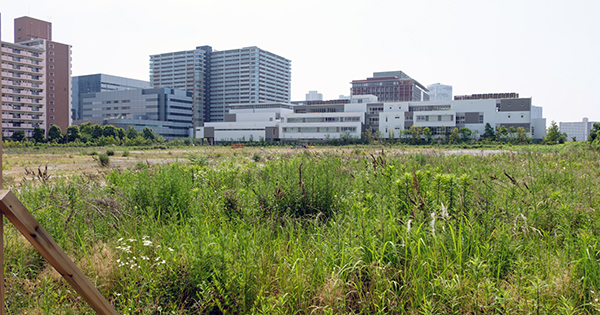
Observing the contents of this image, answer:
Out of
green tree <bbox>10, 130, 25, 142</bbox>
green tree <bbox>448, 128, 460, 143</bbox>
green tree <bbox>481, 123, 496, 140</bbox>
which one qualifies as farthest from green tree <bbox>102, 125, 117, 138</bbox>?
green tree <bbox>481, 123, 496, 140</bbox>

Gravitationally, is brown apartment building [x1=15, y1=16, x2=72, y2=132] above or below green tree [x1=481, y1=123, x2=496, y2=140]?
above

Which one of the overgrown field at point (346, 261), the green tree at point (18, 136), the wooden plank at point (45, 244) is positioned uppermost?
the green tree at point (18, 136)

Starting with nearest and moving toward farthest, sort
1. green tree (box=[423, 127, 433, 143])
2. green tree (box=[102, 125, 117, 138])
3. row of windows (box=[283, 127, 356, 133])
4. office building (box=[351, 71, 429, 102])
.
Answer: green tree (box=[423, 127, 433, 143]) < green tree (box=[102, 125, 117, 138]) < row of windows (box=[283, 127, 356, 133]) < office building (box=[351, 71, 429, 102])

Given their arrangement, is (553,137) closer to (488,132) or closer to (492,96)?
(488,132)

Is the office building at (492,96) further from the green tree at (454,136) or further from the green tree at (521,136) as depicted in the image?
the green tree at (454,136)

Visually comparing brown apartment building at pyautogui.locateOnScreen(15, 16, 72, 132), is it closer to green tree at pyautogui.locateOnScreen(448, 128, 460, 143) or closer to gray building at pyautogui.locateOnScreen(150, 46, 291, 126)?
gray building at pyautogui.locateOnScreen(150, 46, 291, 126)

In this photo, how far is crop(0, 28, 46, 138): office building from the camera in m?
82.8

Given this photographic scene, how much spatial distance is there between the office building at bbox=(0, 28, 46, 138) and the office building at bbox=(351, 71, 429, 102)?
95.3 metres

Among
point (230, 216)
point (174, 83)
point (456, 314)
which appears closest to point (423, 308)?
point (456, 314)

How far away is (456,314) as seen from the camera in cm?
301

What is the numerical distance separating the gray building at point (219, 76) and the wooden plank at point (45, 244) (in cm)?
15463

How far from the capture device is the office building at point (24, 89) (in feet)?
272

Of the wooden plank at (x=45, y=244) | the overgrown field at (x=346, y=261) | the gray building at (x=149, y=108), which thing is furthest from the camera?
the gray building at (x=149, y=108)

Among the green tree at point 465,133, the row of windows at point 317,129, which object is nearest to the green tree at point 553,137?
the green tree at point 465,133
